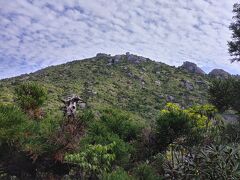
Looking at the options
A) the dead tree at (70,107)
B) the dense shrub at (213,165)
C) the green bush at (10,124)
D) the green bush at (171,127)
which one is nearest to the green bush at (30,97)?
the dead tree at (70,107)

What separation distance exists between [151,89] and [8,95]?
2532 cm

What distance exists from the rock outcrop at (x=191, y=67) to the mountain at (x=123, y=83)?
3467mm

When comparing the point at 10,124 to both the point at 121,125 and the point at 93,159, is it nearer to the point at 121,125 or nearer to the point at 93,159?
the point at 93,159

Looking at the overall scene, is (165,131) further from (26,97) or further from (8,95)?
(8,95)

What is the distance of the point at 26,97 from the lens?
46.1 ft

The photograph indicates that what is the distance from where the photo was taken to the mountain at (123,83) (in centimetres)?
4784

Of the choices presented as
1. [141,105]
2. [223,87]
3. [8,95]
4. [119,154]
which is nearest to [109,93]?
[141,105]

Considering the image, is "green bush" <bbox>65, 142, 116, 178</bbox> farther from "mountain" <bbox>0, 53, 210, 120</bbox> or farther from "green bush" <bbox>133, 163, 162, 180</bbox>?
"mountain" <bbox>0, 53, 210, 120</bbox>

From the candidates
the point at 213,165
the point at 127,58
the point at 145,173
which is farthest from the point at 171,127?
the point at 127,58

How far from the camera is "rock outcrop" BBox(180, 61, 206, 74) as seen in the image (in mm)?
78312

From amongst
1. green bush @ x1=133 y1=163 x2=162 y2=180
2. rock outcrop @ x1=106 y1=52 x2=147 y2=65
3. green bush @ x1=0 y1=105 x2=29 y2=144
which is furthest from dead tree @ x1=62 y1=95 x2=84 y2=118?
rock outcrop @ x1=106 y1=52 x2=147 y2=65

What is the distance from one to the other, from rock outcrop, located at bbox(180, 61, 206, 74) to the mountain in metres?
3.47

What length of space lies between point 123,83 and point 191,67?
26863 mm

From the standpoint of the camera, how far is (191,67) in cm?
8181
